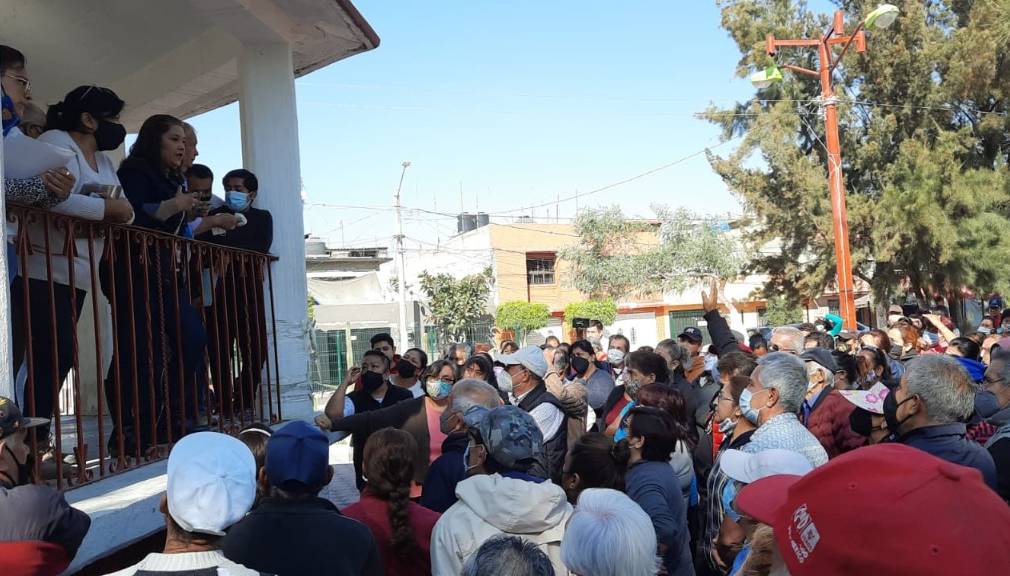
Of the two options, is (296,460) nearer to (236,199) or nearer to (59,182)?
(59,182)

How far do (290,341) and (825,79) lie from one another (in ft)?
43.3

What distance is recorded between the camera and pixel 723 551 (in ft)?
12.6

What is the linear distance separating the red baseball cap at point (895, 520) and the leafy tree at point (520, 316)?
3832cm

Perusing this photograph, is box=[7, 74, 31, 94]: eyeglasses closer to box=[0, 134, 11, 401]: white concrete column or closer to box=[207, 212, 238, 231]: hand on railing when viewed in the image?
box=[0, 134, 11, 401]: white concrete column

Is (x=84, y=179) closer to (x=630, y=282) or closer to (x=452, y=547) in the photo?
(x=452, y=547)

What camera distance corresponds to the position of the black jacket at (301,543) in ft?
9.36

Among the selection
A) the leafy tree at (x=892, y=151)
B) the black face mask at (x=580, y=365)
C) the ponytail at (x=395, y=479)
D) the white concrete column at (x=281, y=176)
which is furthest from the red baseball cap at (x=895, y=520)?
the leafy tree at (x=892, y=151)

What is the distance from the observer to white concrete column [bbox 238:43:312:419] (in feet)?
20.7

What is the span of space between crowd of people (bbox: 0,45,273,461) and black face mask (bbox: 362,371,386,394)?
28.4 inches

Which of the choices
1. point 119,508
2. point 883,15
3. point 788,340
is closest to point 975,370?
point 788,340

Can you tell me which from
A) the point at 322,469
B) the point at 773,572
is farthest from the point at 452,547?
the point at 773,572

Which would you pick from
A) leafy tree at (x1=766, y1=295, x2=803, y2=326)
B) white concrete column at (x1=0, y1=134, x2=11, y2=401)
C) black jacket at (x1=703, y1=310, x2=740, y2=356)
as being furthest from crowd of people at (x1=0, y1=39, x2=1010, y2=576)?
leafy tree at (x1=766, y1=295, x2=803, y2=326)

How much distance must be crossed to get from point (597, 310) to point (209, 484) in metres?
38.4

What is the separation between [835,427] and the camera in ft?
17.3
